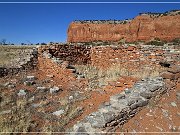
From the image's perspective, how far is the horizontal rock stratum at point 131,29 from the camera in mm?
67000

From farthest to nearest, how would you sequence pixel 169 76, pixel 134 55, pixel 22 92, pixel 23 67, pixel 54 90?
pixel 23 67 < pixel 134 55 < pixel 54 90 < pixel 22 92 < pixel 169 76

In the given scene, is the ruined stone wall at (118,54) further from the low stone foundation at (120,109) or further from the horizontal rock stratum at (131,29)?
the horizontal rock stratum at (131,29)

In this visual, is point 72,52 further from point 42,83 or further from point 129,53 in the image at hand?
point 42,83

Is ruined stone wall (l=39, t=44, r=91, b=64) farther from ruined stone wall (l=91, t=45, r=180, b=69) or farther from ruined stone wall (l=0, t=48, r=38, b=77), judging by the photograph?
ruined stone wall (l=0, t=48, r=38, b=77)

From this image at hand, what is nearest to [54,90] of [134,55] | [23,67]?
[23,67]

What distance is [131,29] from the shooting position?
74.5m

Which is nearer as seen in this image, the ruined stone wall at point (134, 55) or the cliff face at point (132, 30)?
the ruined stone wall at point (134, 55)

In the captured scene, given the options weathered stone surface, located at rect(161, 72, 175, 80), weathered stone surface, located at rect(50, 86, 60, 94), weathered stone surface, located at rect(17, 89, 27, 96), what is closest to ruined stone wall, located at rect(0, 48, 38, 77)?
weathered stone surface, located at rect(17, 89, 27, 96)

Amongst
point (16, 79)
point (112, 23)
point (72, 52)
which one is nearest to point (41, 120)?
point (16, 79)

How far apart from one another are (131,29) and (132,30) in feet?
2.05

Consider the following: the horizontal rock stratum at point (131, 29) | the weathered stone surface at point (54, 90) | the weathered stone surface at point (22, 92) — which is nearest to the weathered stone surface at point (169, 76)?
the weathered stone surface at point (54, 90)

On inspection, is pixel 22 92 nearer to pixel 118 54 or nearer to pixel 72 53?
pixel 118 54

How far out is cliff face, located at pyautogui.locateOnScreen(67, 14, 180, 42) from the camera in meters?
66.8

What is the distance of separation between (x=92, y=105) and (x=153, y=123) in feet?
7.40
